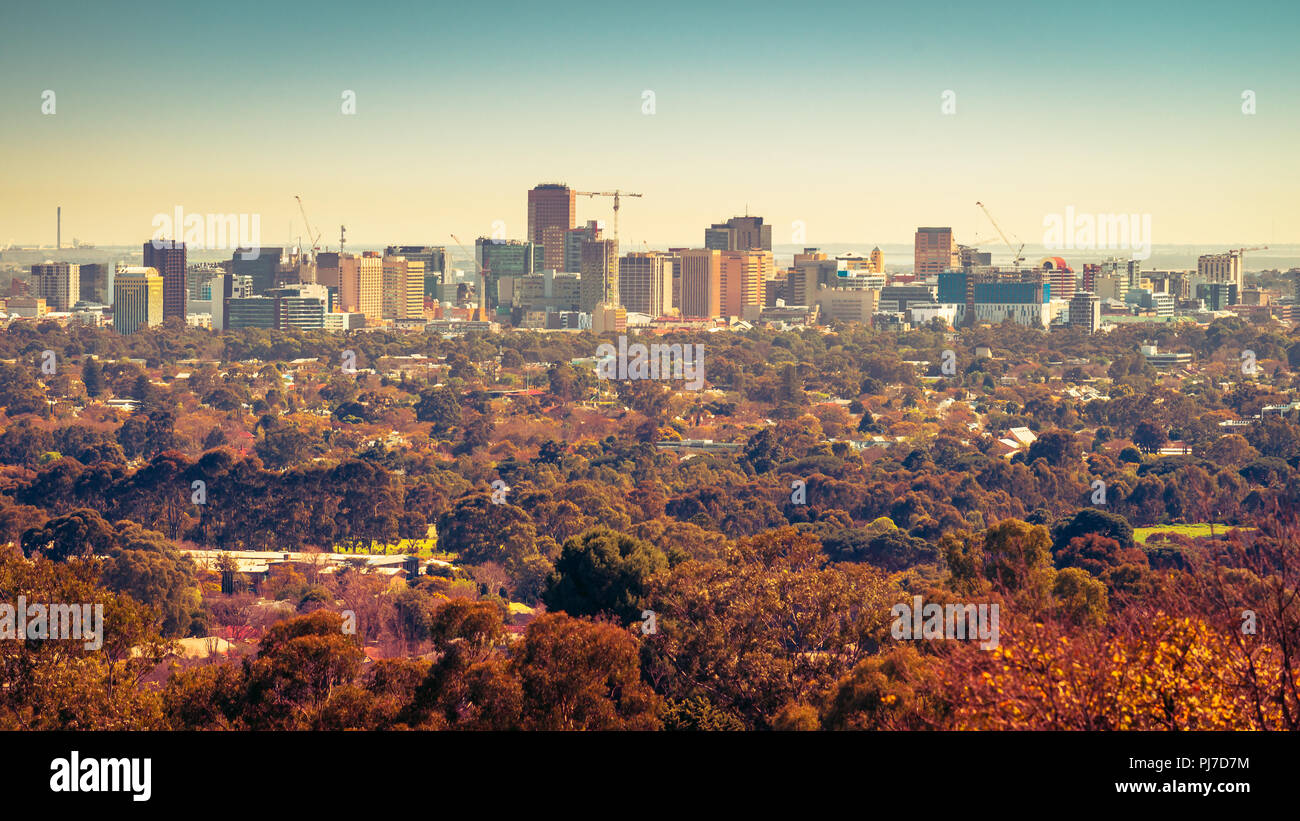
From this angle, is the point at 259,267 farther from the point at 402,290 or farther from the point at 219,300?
the point at 219,300

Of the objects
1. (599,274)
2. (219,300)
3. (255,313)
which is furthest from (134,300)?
(599,274)

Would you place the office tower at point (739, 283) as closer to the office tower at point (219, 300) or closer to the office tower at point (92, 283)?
the office tower at point (219, 300)

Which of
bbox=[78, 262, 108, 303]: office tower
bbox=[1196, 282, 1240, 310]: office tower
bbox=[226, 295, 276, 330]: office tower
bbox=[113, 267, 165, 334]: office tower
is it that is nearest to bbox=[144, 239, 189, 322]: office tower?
bbox=[113, 267, 165, 334]: office tower

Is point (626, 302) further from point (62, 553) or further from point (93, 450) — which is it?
point (62, 553)

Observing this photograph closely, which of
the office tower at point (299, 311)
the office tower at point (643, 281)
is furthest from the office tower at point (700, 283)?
the office tower at point (299, 311)

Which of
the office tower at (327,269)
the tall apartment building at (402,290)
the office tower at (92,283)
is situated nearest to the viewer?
the office tower at (327,269)

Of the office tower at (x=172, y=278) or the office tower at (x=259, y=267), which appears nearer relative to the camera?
the office tower at (x=172, y=278)

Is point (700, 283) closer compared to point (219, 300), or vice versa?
point (219, 300)
